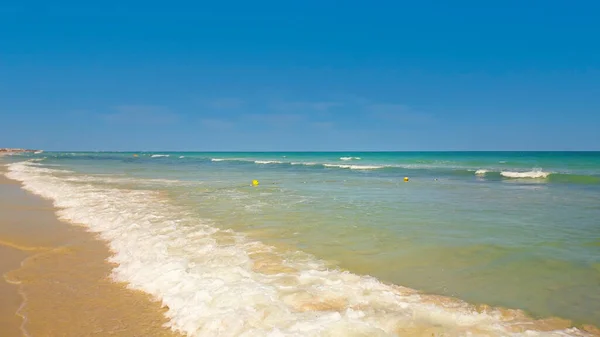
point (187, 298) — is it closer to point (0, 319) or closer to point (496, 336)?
point (0, 319)

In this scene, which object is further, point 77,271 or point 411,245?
point 411,245

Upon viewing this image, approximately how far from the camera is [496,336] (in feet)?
12.6

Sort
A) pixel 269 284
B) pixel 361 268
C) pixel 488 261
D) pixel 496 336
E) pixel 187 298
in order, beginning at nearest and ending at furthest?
pixel 496 336 < pixel 187 298 < pixel 269 284 < pixel 361 268 < pixel 488 261

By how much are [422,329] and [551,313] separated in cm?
172

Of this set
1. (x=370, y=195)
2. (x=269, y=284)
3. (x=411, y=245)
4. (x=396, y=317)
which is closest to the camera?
(x=396, y=317)

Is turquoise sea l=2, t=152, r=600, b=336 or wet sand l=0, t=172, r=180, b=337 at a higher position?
turquoise sea l=2, t=152, r=600, b=336

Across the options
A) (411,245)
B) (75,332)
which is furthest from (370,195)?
(75,332)

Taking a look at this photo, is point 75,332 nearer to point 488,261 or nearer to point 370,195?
point 488,261

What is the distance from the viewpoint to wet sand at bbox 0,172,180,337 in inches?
164

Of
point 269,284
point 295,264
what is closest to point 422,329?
point 269,284

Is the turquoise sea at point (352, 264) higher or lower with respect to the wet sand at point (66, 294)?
higher

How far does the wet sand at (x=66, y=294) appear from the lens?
13.6 feet

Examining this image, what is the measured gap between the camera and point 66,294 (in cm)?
505

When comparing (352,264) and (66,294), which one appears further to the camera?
(352,264)
